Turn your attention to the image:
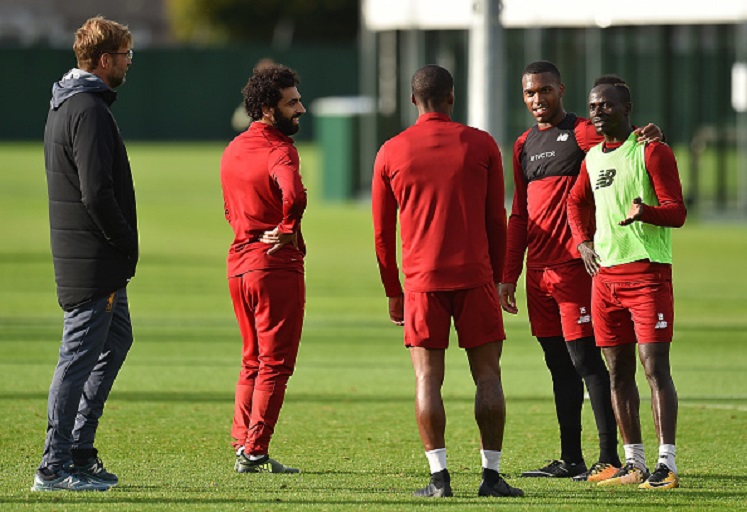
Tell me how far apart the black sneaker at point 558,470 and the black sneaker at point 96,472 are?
2054 mm

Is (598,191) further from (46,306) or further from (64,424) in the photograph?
(46,306)

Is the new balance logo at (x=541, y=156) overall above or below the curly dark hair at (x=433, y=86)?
below

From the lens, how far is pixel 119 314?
24.6 feet

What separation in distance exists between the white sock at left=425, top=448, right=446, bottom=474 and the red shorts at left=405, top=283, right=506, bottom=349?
1.54ft

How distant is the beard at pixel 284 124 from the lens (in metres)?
7.94

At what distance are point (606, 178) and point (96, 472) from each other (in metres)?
2.80

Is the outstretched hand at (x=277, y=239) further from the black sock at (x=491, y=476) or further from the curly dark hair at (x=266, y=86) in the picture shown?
the black sock at (x=491, y=476)

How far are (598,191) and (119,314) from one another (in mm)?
2370

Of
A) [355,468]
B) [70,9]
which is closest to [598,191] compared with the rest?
[355,468]

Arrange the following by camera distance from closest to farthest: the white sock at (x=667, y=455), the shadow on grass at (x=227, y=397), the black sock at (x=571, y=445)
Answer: the white sock at (x=667, y=455), the black sock at (x=571, y=445), the shadow on grass at (x=227, y=397)

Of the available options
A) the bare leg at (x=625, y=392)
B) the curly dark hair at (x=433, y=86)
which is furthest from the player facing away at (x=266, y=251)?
the bare leg at (x=625, y=392)

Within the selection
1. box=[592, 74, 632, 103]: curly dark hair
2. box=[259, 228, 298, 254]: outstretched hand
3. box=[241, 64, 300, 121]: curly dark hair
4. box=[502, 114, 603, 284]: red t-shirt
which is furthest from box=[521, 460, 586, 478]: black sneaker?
box=[241, 64, 300, 121]: curly dark hair

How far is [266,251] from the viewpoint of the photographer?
7871mm

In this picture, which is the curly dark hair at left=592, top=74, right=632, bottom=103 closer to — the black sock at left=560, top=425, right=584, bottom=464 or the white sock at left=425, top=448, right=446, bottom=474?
the black sock at left=560, top=425, right=584, bottom=464
